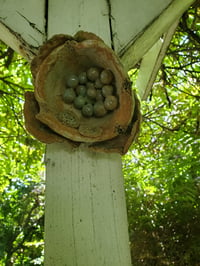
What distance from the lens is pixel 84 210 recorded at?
0.88 m

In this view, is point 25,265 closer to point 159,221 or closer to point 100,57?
Result: point 159,221

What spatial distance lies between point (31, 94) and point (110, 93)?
0.24 m

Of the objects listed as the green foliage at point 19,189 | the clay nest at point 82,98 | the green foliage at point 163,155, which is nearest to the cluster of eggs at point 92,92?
the clay nest at point 82,98

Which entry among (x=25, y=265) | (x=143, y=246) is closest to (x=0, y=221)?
(x=25, y=265)

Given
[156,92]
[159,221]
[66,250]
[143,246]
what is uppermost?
[156,92]

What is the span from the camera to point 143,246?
2.66 metres

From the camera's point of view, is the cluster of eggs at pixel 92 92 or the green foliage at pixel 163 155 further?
the green foliage at pixel 163 155

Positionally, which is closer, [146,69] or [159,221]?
[146,69]

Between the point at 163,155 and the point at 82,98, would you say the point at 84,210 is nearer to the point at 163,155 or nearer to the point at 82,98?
the point at 82,98

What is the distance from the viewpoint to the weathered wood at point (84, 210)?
84cm

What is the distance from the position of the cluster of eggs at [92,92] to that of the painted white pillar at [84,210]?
5.4 inches

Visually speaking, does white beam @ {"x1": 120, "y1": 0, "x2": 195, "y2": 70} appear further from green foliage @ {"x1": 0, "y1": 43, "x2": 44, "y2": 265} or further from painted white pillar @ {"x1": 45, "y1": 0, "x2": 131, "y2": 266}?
green foliage @ {"x1": 0, "y1": 43, "x2": 44, "y2": 265}

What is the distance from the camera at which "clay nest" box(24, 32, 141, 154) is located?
0.90 meters

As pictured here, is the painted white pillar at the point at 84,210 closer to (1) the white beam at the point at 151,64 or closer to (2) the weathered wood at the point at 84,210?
(2) the weathered wood at the point at 84,210
